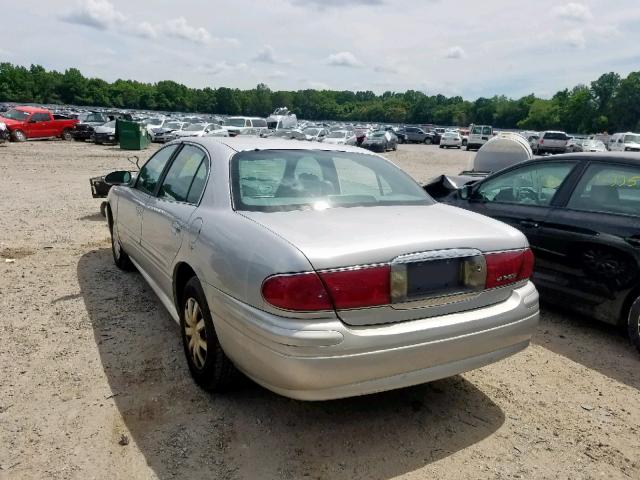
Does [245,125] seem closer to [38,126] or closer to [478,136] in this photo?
[38,126]

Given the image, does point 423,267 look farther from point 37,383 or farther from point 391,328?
point 37,383

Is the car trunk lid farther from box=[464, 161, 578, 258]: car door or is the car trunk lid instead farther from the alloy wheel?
box=[464, 161, 578, 258]: car door

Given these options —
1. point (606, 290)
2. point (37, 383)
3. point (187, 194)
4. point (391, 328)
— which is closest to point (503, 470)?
point (391, 328)

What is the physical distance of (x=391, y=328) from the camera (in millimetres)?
2365

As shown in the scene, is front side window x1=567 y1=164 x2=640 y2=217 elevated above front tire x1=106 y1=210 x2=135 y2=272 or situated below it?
above

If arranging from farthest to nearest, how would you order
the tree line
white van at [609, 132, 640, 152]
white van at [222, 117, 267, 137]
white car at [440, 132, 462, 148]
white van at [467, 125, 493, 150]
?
the tree line, white car at [440, 132, 462, 148], white van at [467, 125, 493, 150], white van at [222, 117, 267, 137], white van at [609, 132, 640, 152]

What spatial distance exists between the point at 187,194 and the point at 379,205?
4.28 ft

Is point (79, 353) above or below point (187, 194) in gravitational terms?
below

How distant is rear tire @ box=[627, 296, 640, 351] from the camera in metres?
3.77

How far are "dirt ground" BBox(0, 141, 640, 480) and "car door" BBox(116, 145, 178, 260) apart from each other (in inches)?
25.4

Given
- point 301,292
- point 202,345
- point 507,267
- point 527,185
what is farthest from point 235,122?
point 301,292

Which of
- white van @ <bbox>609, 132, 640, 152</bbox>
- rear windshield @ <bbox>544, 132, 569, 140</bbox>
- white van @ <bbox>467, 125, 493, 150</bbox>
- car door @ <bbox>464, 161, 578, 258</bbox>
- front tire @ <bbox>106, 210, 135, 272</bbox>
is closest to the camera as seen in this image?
car door @ <bbox>464, 161, 578, 258</bbox>

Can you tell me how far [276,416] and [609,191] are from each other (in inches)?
129

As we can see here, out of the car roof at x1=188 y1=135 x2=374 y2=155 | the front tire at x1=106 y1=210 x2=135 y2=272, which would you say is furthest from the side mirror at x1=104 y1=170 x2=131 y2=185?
the car roof at x1=188 y1=135 x2=374 y2=155
